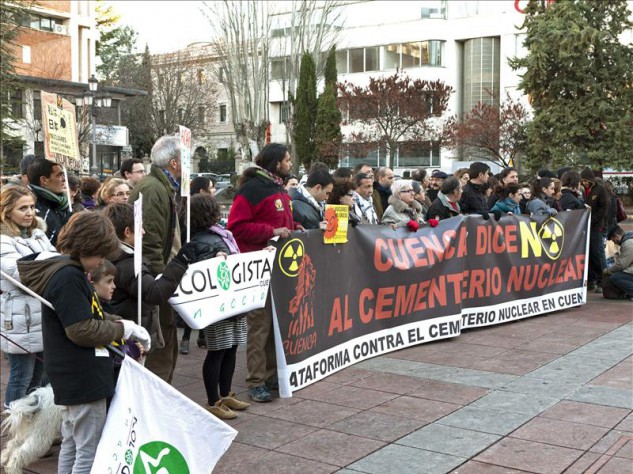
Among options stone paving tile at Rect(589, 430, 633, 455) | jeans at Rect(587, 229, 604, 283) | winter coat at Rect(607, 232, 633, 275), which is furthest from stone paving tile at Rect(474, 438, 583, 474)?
jeans at Rect(587, 229, 604, 283)

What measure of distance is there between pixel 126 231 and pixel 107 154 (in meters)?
45.0

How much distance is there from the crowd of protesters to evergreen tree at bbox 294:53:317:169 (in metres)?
36.8

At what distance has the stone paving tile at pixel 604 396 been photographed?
6.11 metres

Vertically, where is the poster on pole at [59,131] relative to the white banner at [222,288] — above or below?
above

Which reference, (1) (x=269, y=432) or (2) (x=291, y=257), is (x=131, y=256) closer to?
(1) (x=269, y=432)

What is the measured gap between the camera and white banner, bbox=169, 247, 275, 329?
17.0 ft

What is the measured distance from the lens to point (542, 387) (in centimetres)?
656

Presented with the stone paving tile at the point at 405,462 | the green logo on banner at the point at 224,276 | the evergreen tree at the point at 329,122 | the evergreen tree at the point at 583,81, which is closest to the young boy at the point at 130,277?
the green logo on banner at the point at 224,276

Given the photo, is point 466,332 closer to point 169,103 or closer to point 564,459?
point 564,459

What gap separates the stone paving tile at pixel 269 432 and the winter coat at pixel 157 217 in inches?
50.4

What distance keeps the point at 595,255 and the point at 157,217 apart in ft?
28.6

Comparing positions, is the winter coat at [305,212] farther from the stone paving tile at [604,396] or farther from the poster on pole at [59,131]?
the stone paving tile at [604,396]

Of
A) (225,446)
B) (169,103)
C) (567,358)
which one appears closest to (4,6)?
(567,358)

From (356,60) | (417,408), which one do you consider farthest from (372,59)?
(417,408)
